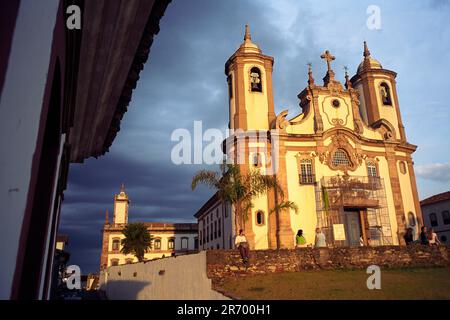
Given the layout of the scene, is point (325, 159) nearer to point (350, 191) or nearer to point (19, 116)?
point (350, 191)

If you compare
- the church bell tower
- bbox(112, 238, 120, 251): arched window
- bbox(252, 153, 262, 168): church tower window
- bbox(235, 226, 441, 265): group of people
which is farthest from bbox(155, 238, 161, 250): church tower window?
bbox(235, 226, 441, 265): group of people

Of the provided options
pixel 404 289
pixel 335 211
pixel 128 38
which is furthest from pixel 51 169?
pixel 335 211

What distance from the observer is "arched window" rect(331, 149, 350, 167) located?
81.8 ft

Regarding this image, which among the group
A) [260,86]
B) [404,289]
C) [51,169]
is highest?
[260,86]

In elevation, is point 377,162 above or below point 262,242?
above

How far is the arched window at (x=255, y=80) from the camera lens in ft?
86.0

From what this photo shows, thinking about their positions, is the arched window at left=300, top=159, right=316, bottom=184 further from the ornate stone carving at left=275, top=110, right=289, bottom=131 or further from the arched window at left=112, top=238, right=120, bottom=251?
the arched window at left=112, top=238, right=120, bottom=251

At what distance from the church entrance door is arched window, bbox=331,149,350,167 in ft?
11.1

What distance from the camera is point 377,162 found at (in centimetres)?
2605

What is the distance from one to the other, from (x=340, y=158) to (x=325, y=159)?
4.30 feet

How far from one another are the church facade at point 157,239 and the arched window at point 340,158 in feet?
105

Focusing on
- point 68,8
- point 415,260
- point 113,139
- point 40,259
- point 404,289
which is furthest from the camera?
point 415,260
